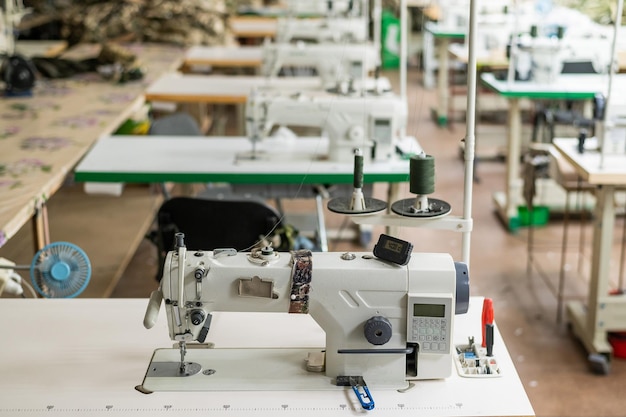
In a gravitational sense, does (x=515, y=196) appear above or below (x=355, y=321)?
below

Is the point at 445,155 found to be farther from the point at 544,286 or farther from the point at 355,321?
the point at 355,321

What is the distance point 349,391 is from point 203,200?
133 centimetres

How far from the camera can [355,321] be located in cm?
182

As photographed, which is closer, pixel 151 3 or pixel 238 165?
pixel 238 165

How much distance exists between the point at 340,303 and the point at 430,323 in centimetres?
18

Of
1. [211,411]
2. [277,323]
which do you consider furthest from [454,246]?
[211,411]

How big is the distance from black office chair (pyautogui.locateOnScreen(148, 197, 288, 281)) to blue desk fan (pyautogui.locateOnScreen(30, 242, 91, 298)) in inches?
27.9

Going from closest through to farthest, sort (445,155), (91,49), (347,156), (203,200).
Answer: (203,200), (347,156), (91,49), (445,155)

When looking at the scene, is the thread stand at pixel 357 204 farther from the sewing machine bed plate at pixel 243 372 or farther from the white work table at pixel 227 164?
the white work table at pixel 227 164

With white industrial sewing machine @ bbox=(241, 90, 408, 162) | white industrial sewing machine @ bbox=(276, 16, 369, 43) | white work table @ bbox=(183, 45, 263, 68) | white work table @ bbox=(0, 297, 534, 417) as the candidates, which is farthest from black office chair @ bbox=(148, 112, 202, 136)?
white work table @ bbox=(0, 297, 534, 417)

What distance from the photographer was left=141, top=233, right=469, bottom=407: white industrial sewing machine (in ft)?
5.90

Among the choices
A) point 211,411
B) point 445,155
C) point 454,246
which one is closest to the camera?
point 211,411

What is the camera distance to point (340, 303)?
1.81 meters

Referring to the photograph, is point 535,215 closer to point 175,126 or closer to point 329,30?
point 329,30
